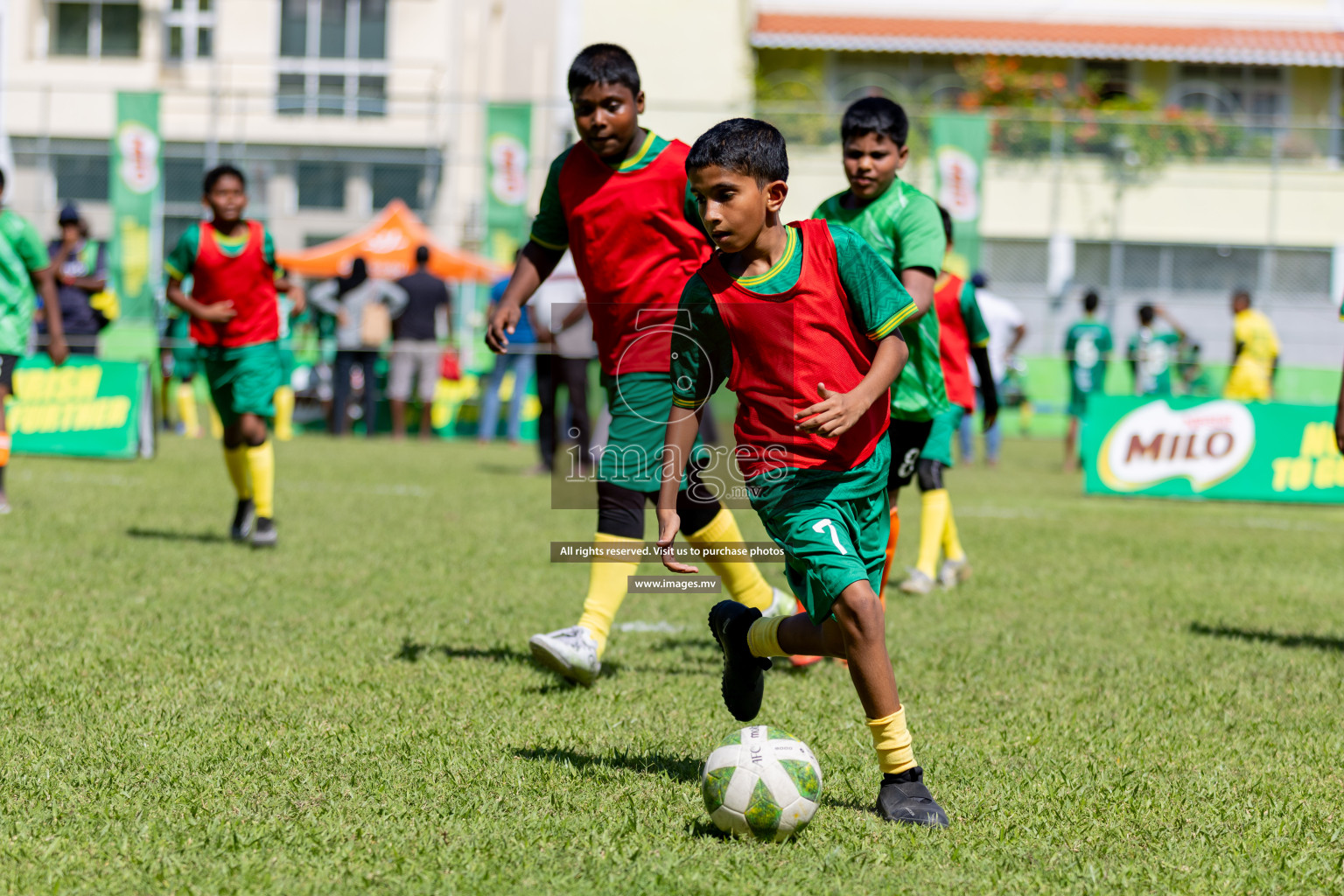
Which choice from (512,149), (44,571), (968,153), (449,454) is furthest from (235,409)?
(968,153)

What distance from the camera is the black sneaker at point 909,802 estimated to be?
11.1 feet

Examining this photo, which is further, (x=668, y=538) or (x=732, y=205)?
(x=668, y=538)

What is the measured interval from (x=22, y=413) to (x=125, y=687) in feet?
31.0

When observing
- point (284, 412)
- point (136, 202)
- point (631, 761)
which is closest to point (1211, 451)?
point (631, 761)

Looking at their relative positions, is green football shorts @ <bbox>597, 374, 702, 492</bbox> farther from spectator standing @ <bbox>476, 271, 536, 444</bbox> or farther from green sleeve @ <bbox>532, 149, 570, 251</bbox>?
spectator standing @ <bbox>476, 271, 536, 444</bbox>

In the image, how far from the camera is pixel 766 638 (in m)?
3.83

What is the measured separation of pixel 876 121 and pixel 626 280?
3.49 ft

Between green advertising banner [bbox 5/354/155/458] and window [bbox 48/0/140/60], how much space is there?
74.3ft

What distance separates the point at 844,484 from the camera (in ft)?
11.8

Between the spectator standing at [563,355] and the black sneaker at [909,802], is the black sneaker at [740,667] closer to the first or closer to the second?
the black sneaker at [909,802]

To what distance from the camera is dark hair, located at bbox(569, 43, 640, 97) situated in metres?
4.75

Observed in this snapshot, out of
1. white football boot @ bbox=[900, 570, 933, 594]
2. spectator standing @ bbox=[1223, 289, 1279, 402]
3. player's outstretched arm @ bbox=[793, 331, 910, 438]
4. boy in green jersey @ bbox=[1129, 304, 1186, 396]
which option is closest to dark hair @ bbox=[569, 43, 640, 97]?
player's outstretched arm @ bbox=[793, 331, 910, 438]

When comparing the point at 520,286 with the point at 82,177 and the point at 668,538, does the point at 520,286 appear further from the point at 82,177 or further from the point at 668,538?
the point at 82,177

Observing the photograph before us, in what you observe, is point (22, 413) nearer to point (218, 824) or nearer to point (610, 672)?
point (610, 672)
